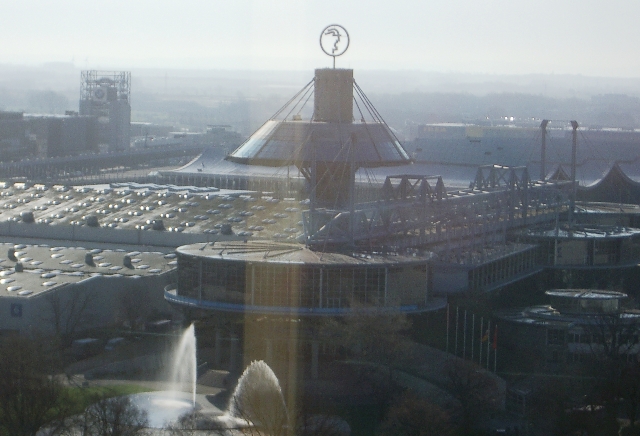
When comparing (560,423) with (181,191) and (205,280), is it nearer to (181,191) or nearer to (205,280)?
(205,280)

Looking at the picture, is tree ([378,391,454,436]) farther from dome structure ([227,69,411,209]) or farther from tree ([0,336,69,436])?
dome structure ([227,69,411,209])

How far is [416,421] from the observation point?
20312 mm

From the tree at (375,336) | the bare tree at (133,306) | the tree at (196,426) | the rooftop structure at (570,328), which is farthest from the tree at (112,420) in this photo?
the rooftop structure at (570,328)

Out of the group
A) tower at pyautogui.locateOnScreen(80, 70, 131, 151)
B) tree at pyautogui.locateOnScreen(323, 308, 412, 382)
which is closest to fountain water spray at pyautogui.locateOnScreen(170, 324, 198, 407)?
tree at pyautogui.locateOnScreen(323, 308, 412, 382)

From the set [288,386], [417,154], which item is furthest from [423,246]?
[417,154]

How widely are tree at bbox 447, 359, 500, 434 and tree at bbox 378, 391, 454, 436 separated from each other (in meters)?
1.32

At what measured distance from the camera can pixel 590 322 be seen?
26.9 meters

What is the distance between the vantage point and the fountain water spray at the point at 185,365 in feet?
79.9

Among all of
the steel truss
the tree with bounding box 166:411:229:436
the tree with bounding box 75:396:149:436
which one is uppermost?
the steel truss

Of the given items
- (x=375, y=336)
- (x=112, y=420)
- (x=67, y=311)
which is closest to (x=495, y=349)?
(x=375, y=336)

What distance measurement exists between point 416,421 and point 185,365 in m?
6.80

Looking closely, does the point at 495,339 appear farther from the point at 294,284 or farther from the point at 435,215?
the point at 435,215

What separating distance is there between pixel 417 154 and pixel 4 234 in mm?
25832

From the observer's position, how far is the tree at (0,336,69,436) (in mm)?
19828
